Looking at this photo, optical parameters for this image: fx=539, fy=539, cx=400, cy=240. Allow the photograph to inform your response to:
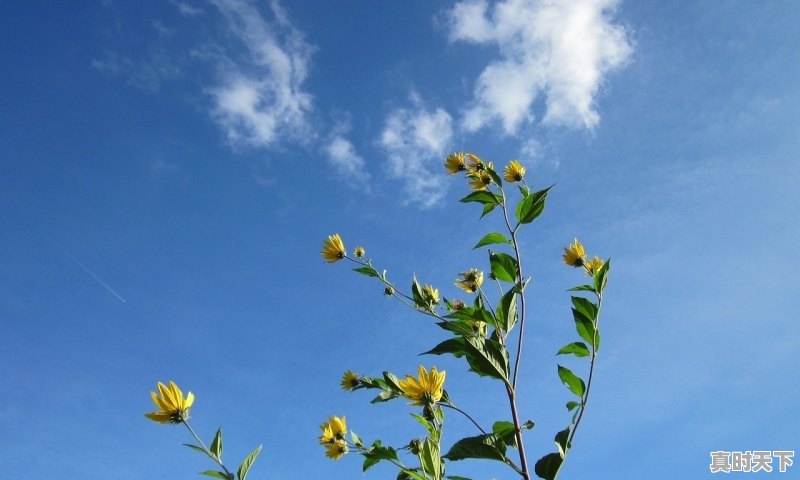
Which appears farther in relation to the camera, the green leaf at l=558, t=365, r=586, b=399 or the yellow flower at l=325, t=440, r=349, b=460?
the yellow flower at l=325, t=440, r=349, b=460

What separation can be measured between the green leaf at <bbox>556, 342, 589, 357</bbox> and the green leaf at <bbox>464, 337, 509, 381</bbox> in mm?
358

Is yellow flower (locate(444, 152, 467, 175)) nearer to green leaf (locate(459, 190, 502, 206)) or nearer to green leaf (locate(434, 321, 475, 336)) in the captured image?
green leaf (locate(459, 190, 502, 206))

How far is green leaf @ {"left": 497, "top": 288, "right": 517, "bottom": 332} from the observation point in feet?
6.68

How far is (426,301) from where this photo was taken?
2.84m

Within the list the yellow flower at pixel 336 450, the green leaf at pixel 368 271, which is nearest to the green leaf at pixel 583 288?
the green leaf at pixel 368 271

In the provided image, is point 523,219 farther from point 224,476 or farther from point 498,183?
point 224,476

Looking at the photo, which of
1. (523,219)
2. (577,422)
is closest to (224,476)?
(577,422)

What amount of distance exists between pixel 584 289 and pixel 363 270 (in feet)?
4.48

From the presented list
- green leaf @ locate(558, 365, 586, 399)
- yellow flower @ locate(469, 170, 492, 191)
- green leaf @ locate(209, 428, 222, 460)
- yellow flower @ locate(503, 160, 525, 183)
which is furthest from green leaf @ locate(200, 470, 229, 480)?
yellow flower @ locate(503, 160, 525, 183)

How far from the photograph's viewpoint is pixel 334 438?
118 inches

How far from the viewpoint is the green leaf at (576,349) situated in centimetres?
210

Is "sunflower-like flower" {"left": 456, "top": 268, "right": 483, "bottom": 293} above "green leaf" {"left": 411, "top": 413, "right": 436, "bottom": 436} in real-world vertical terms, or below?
above

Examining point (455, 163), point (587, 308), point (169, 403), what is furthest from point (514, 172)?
point (169, 403)

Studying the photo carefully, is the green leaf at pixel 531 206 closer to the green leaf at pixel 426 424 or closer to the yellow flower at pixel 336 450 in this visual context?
the green leaf at pixel 426 424
